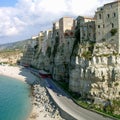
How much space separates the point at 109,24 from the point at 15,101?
1257 inches

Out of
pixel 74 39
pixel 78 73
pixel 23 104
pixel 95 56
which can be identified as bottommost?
pixel 23 104

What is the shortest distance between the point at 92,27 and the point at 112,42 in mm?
8222

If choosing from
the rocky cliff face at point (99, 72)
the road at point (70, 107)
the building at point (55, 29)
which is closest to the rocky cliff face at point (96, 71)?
the rocky cliff face at point (99, 72)

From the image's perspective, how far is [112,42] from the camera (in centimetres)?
5297

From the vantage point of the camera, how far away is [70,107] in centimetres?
5072

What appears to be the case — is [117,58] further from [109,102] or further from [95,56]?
A: [109,102]

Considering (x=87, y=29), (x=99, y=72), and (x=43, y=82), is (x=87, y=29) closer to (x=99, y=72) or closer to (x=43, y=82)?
(x=99, y=72)

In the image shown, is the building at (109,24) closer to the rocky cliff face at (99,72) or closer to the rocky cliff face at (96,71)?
the rocky cliff face at (96,71)

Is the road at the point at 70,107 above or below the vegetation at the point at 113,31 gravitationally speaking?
below

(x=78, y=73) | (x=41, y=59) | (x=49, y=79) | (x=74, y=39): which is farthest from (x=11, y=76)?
(x=78, y=73)

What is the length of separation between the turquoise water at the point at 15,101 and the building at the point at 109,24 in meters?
22.9

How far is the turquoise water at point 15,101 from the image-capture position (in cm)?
5620

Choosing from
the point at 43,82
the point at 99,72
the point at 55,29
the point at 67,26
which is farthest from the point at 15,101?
the point at 55,29

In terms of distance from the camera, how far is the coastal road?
45.0m
